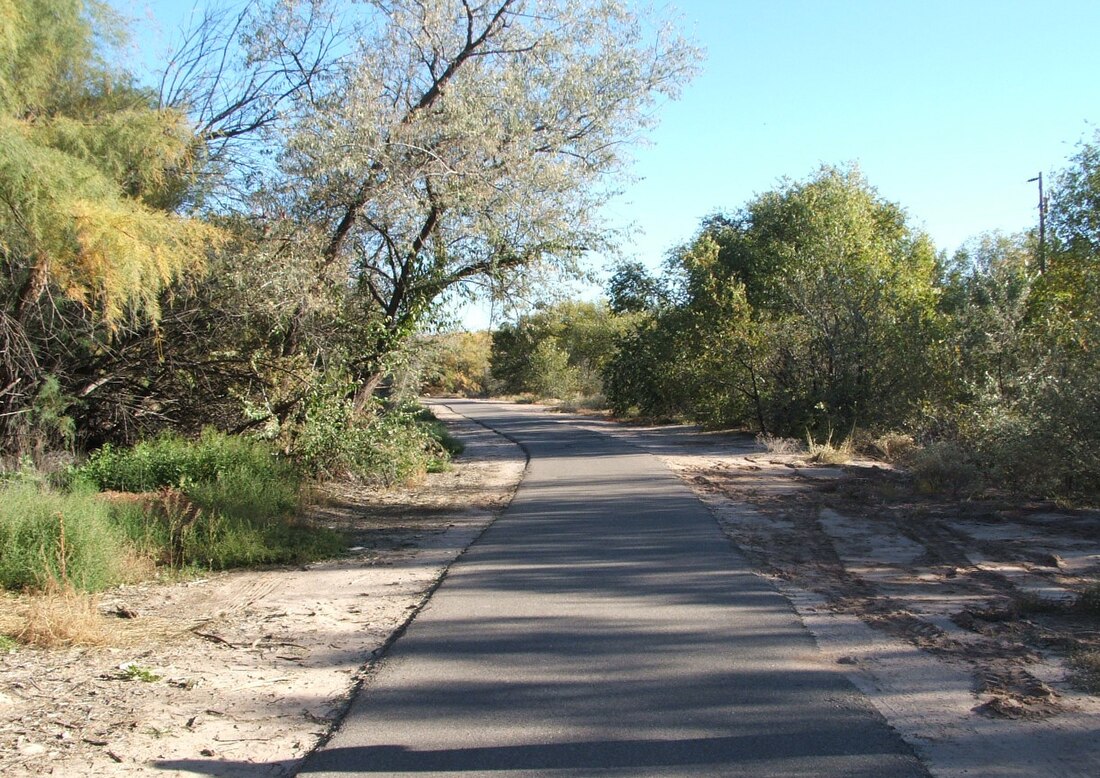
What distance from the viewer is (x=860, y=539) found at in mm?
10312

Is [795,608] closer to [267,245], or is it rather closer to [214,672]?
[214,672]

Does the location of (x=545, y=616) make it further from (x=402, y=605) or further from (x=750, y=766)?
(x=750, y=766)

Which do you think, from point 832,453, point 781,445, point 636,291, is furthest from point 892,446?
point 636,291

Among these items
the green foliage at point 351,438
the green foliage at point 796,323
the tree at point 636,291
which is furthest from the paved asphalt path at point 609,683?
the tree at point 636,291

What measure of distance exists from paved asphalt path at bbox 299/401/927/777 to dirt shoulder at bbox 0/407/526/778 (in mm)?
344

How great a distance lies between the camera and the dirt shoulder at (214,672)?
4594 millimetres

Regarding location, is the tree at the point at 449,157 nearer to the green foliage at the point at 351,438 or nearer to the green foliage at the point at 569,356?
the green foliage at the point at 351,438

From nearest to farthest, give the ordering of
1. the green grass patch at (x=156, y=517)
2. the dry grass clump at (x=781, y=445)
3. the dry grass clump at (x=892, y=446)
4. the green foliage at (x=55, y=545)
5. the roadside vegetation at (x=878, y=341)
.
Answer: the green foliage at (x=55, y=545) < the green grass patch at (x=156, y=517) < the roadside vegetation at (x=878, y=341) < the dry grass clump at (x=892, y=446) < the dry grass clump at (x=781, y=445)

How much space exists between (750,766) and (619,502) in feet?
29.2

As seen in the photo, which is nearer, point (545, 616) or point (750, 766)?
point (750, 766)

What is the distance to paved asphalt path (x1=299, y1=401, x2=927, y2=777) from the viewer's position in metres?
4.34

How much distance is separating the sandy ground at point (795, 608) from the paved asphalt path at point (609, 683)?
27 centimetres

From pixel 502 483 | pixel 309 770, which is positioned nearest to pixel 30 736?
pixel 309 770

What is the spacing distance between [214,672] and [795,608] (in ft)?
14.3
